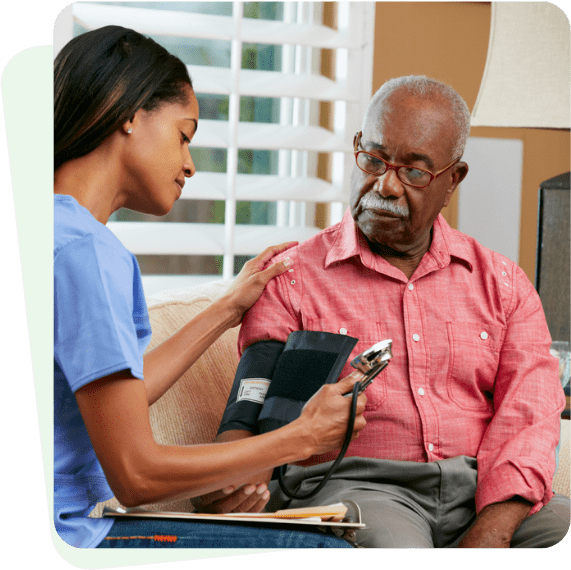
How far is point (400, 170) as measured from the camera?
134 cm

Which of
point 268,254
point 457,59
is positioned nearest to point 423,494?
point 268,254

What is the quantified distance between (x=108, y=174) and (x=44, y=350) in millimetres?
282

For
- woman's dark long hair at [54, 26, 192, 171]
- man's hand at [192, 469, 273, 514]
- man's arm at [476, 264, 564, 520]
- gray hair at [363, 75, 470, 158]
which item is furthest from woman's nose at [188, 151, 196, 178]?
man's arm at [476, 264, 564, 520]

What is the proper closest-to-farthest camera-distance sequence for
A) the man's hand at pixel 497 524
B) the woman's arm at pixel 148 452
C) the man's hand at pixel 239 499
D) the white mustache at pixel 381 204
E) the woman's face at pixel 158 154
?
the woman's arm at pixel 148 452
the woman's face at pixel 158 154
the man's hand at pixel 239 499
the man's hand at pixel 497 524
the white mustache at pixel 381 204

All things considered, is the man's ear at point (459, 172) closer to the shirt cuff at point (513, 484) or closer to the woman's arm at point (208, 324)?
the woman's arm at point (208, 324)

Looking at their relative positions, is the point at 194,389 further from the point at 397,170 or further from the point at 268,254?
the point at 397,170

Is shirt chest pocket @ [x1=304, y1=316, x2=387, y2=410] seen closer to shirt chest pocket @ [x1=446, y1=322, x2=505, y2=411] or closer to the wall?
shirt chest pocket @ [x1=446, y1=322, x2=505, y2=411]

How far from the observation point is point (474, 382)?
138 cm

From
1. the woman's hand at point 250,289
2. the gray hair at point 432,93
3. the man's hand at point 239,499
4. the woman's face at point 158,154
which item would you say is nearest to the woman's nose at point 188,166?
the woman's face at point 158,154

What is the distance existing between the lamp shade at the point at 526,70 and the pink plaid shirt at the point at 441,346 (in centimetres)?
41

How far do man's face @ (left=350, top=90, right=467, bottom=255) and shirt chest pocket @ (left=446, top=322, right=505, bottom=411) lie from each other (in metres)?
0.23

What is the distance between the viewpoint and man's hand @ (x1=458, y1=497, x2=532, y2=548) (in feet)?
4.12

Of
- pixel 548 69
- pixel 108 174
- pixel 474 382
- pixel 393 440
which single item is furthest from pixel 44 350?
pixel 548 69

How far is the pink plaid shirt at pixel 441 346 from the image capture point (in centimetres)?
133
